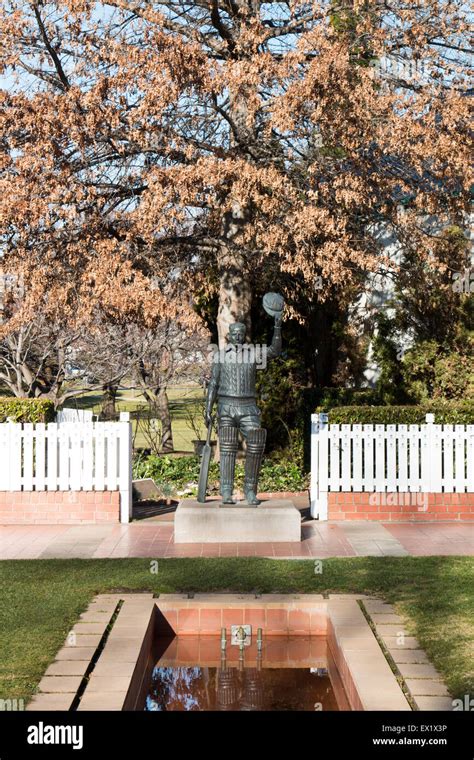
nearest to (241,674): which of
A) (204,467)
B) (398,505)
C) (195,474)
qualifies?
(204,467)

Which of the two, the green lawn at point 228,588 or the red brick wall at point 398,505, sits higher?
the red brick wall at point 398,505

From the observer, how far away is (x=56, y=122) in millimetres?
12172

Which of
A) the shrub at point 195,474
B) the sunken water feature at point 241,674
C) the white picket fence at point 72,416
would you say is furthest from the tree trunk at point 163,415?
the sunken water feature at point 241,674

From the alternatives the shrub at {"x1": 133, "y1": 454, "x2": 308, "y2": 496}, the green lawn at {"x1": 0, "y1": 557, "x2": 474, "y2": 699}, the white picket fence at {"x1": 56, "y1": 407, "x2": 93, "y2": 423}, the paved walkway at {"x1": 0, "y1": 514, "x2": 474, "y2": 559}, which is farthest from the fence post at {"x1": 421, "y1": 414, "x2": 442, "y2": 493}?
the white picket fence at {"x1": 56, "y1": 407, "x2": 93, "y2": 423}

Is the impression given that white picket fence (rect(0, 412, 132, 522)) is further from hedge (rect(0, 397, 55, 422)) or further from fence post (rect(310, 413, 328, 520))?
fence post (rect(310, 413, 328, 520))

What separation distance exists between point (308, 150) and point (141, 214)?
2.92 meters

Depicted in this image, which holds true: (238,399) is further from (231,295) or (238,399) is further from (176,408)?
(176,408)

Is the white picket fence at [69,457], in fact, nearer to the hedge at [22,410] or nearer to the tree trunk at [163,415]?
the hedge at [22,410]

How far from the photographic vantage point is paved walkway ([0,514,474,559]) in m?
9.32

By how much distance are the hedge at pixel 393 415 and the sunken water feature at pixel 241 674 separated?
522cm

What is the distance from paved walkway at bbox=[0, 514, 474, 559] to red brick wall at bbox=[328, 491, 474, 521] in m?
0.18

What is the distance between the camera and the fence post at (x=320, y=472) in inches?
442
